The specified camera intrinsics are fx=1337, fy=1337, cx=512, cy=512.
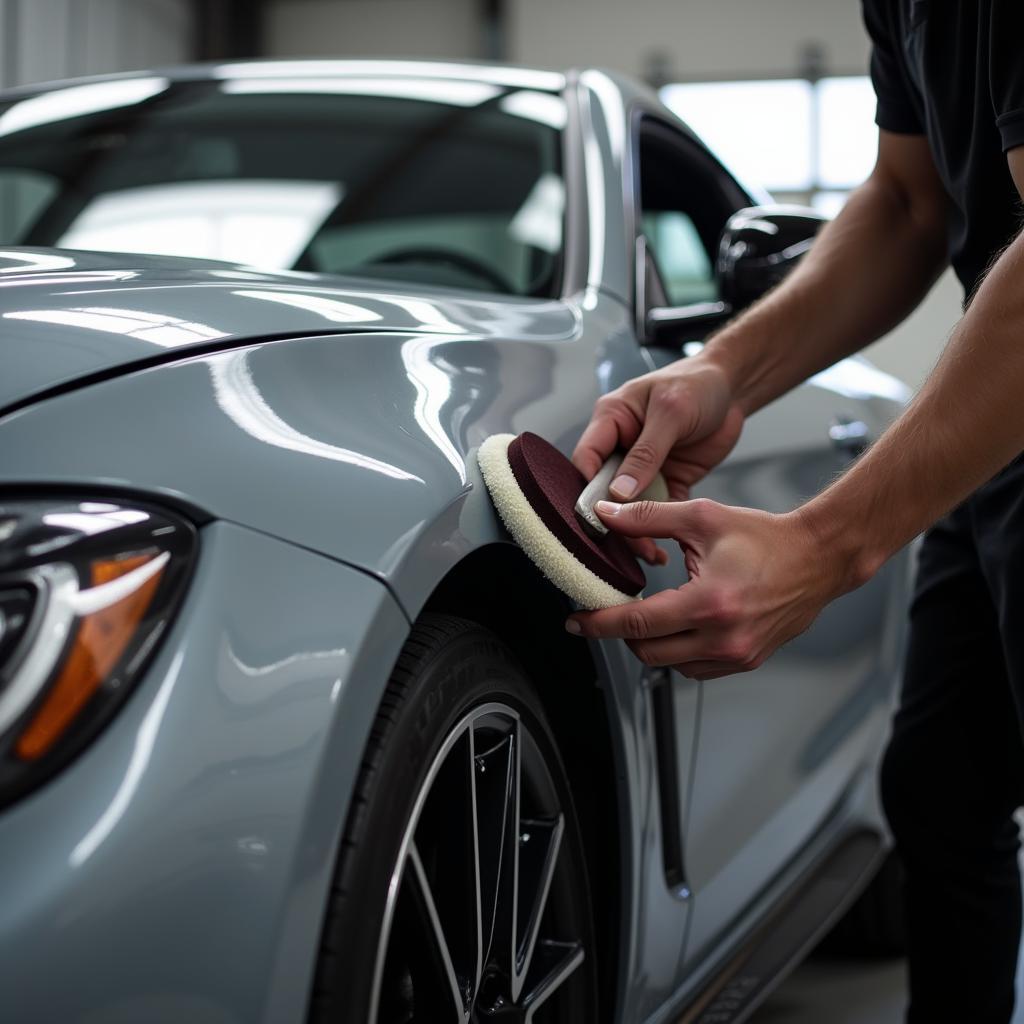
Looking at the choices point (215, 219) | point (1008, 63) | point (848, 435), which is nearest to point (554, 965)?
point (1008, 63)

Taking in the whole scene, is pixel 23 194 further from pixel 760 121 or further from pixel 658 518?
pixel 760 121

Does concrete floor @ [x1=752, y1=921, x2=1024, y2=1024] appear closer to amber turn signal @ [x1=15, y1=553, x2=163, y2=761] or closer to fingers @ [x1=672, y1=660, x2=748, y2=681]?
fingers @ [x1=672, y1=660, x2=748, y2=681]

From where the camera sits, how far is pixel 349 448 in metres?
0.87

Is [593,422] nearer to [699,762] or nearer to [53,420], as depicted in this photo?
[699,762]

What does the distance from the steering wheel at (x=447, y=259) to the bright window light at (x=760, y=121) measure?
910 centimetres

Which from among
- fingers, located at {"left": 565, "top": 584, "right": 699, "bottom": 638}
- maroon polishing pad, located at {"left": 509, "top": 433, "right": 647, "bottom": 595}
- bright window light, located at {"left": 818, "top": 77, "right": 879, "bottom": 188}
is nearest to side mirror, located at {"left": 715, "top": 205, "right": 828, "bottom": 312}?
maroon polishing pad, located at {"left": 509, "top": 433, "right": 647, "bottom": 595}

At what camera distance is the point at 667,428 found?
128 cm

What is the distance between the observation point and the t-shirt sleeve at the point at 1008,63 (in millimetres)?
1088


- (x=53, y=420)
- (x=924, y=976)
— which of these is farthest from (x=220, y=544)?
(x=924, y=976)

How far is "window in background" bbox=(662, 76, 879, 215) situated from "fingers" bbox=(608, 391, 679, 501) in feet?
30.7

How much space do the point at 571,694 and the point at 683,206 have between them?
1272 mm

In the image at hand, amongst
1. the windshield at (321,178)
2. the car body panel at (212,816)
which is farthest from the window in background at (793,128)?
the car body panel at (212,816)

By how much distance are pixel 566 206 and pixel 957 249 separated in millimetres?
522

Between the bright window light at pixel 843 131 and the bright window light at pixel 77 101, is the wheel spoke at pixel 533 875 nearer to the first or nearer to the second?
the bright window light at pixel 77 101
